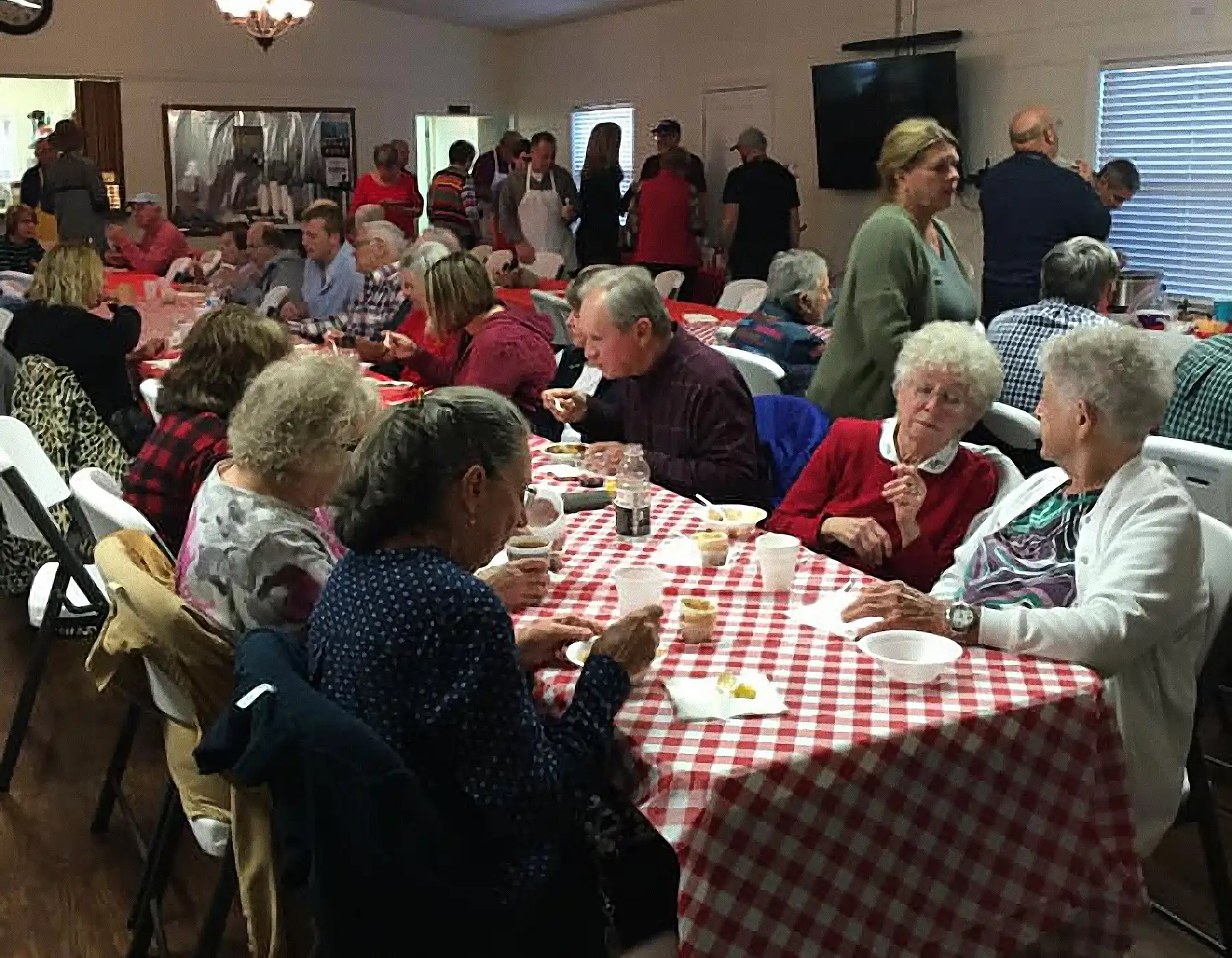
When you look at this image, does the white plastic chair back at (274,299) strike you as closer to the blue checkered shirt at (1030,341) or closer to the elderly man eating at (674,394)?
the elderly man eating at (674,394)

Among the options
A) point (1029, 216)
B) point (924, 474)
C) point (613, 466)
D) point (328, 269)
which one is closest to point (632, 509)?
point (613, 466)

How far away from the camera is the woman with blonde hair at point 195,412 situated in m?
2.76

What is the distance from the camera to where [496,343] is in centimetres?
400

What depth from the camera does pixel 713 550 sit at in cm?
239

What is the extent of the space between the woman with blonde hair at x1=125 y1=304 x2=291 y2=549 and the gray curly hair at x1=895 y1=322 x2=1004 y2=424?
1.34 metres

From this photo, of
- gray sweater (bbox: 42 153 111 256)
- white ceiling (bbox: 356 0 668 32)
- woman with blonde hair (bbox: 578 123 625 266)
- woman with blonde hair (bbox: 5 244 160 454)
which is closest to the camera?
woman with blonde hair (bbox: 5 244 160 454)

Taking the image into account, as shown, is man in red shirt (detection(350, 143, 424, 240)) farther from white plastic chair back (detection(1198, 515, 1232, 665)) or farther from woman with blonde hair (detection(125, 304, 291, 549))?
white plastic chair back (detection(1198, 515, 1232, 665))

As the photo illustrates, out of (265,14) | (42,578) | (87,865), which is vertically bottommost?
(87,865)

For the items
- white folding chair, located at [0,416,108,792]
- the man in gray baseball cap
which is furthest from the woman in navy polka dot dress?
the man in gray baseball cap

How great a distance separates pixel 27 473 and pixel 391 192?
6.72 meters

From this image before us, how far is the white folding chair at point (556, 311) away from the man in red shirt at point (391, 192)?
3090 mm

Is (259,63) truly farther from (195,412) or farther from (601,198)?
(195,412)

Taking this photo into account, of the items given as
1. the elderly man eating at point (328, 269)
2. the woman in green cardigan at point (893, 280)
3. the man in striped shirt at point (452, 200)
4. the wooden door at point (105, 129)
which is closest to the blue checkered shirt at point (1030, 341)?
the woman in green cardigan at point (893, 280)

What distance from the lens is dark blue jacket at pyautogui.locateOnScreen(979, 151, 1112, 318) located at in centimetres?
527
